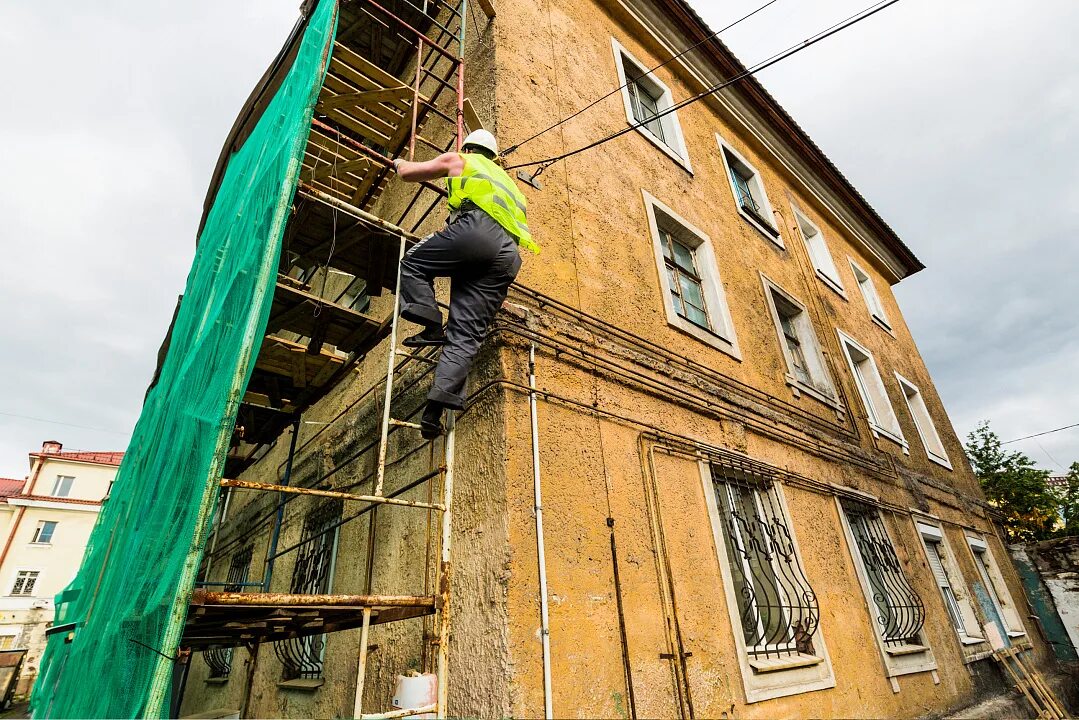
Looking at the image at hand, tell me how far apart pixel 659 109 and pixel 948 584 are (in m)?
8.29

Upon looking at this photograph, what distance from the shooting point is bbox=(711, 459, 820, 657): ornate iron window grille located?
4.68 m

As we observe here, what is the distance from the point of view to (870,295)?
1245 cm

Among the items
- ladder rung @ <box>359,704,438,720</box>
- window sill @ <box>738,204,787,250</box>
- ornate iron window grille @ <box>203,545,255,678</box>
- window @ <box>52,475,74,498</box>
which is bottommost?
ladder rung @ <box>359,704,438,720</box>

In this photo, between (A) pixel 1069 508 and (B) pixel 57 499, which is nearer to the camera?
(A) pixel 1069 508

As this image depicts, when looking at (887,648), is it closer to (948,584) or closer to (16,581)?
(948,584)

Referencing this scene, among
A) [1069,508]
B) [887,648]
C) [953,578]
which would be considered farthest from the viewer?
[1069,508]

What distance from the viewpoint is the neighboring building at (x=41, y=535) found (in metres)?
28.7

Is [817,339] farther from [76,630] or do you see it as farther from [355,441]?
[76,630]

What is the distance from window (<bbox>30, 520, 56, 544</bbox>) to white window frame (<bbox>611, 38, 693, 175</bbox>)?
41.1 m

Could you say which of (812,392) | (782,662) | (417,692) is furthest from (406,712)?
(812,392)

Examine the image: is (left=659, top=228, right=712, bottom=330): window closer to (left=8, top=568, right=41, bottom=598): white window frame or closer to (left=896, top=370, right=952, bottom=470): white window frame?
(left=896, top=370, right=952, bottom=470): white window frame

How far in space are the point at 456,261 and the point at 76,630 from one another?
3966 millimetres

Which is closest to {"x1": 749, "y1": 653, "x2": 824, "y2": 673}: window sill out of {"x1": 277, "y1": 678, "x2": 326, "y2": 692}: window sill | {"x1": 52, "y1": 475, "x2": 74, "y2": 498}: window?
{"x1": 277, "y1": 678, "x2": 326, "y2": 692}: window sill

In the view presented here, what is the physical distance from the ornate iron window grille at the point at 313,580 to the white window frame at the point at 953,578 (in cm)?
762
